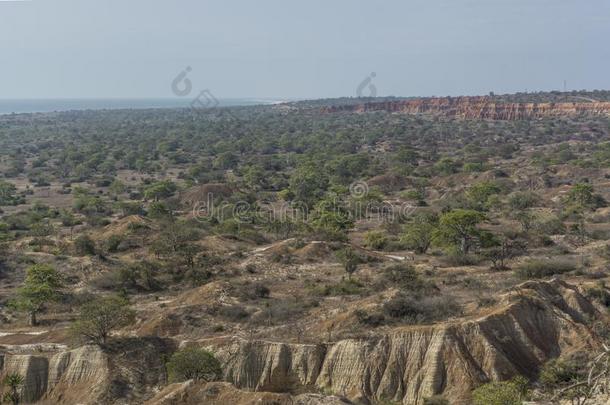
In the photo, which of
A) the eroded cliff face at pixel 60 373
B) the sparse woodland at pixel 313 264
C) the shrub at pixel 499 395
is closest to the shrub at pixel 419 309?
the sparse woodland at pixel 313 264

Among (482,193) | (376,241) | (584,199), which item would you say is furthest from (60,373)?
(584,199)

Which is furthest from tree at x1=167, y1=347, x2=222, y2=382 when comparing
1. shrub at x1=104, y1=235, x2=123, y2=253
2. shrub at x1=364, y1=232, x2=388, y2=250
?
shrub at x1=364, y1=232, x2=388, y2=250

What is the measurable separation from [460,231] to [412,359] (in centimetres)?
1970

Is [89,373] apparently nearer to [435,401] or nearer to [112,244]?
[435,401]

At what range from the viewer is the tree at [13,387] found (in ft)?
82.0

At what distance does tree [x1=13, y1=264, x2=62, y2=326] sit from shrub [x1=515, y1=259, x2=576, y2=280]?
89.3 ft

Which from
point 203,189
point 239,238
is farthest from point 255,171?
point 239,238

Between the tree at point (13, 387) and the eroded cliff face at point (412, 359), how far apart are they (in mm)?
8541

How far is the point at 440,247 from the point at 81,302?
2571 cm

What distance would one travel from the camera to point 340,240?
160 ft

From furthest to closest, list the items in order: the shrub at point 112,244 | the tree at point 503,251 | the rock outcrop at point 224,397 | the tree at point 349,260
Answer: the shrub at point 112,244 → the tree at point 503,251 → the tree at point 349,260 → the rock outcrop at point 224,397

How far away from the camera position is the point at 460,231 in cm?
4369

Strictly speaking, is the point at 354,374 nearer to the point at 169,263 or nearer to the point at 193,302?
the point at 193,302

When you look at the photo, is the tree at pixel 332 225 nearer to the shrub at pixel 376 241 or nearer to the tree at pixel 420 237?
the shrub at pixel 376 241
